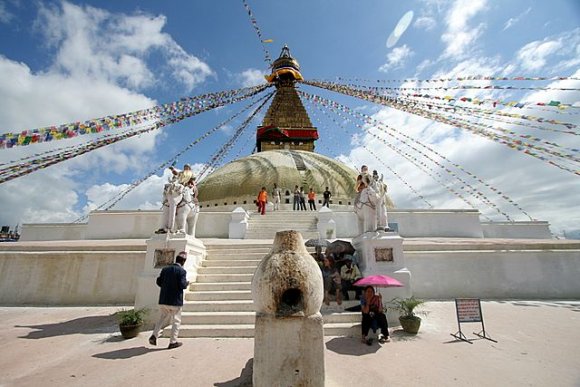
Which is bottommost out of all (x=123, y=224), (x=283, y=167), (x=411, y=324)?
(x=411, y=324)

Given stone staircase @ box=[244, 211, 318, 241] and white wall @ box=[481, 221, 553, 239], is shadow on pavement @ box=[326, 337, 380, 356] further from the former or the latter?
white wall @ box=[481, 221, 553, 239]

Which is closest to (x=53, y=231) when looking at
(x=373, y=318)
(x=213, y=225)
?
(x=213, y=225)

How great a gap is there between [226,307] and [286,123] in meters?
23.7

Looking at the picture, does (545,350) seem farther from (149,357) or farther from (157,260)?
(157,260)

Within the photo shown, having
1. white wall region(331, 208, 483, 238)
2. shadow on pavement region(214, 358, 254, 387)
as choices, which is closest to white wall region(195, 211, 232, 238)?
white wall region(331, 208, 483, 238)

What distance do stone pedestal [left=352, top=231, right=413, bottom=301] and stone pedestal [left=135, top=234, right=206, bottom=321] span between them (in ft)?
12.7

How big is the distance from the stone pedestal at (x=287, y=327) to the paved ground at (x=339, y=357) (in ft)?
3.11

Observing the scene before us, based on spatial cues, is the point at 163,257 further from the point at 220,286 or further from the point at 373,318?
the point at 373,318

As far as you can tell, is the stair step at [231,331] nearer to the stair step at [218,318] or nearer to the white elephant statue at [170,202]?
the stair step at [218,318]

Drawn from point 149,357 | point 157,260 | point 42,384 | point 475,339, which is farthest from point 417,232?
point 42,384

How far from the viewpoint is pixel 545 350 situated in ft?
14.1

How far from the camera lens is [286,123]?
27734 millimetres

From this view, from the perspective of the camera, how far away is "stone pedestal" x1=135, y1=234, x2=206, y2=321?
6.11m

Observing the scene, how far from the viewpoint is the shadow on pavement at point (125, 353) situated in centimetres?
425
